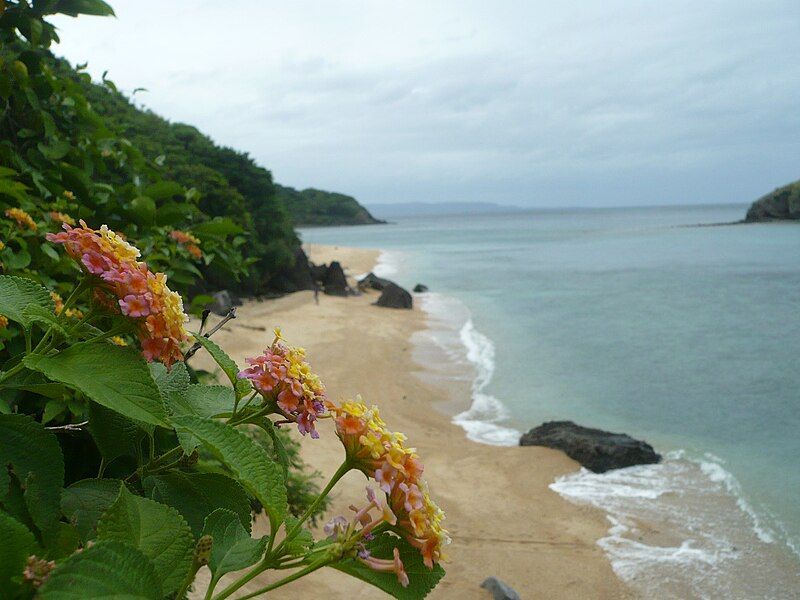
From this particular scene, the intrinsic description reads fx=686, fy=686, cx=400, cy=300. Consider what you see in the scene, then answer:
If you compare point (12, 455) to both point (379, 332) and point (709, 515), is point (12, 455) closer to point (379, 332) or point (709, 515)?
point (709, 515)

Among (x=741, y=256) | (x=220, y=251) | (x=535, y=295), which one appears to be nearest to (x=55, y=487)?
(x=220, y=251)

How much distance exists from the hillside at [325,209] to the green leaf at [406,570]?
12358cm

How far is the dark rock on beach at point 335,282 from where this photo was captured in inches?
1140

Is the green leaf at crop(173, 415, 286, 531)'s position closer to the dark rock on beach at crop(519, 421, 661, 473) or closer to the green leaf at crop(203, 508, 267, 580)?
the green leaf at crop(203, 508, 267, 580)

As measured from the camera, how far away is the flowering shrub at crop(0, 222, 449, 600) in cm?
75

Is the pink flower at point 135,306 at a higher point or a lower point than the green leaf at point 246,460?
higher

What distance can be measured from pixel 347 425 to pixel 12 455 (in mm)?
445

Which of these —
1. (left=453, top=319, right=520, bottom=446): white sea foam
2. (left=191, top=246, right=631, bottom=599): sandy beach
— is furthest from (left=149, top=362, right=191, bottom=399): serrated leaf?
(left=453, top=319, right=520, bottom=446): white sea foam

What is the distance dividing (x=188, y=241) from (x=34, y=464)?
8.40 ft

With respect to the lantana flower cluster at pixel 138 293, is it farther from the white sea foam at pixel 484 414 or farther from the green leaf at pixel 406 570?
the white sea foam at pixel 484 414

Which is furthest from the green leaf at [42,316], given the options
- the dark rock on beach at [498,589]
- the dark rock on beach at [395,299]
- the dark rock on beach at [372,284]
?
the dark rock on beach at [372,284]

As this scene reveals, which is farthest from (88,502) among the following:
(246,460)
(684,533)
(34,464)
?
(684,533)

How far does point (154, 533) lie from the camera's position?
2.68 feet

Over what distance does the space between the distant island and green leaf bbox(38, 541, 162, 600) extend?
332ft
